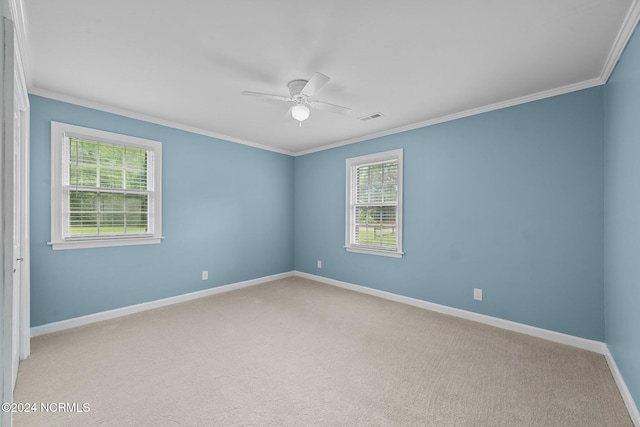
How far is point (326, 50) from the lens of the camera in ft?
7.04

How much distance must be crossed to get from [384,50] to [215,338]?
2.97m

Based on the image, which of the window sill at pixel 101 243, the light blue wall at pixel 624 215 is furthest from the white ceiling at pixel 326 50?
the window sill at pixel 101 243

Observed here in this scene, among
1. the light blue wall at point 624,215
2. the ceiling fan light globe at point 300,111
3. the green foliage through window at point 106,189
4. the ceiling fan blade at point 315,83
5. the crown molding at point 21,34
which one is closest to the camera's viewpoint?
the crown molding at point 21,34

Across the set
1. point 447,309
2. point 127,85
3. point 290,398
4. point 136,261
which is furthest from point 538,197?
point 136,261

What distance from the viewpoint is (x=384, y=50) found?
2160 mm

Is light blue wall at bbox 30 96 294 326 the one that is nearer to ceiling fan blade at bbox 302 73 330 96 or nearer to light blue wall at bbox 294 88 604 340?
light blue wall at bbox 294 88 604 340

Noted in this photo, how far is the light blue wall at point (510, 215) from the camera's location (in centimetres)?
267

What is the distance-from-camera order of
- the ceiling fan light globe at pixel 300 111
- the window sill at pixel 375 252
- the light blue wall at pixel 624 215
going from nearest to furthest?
the light blue wall at pixel 624 215, the ceiling fan light globe at pixel 300 111, the window sill at pixel 375 252

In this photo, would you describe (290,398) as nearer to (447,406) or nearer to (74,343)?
(447,406)

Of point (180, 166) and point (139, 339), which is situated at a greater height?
point (180, 166)

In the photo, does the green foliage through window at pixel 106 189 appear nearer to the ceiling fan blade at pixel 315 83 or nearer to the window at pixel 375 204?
the ceiling fan blade at pixel 315 83

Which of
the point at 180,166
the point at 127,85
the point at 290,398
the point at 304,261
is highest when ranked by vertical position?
the point at 127,85

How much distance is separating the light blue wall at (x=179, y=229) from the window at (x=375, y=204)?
1406mm

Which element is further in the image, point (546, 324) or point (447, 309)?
point (447, 309)
